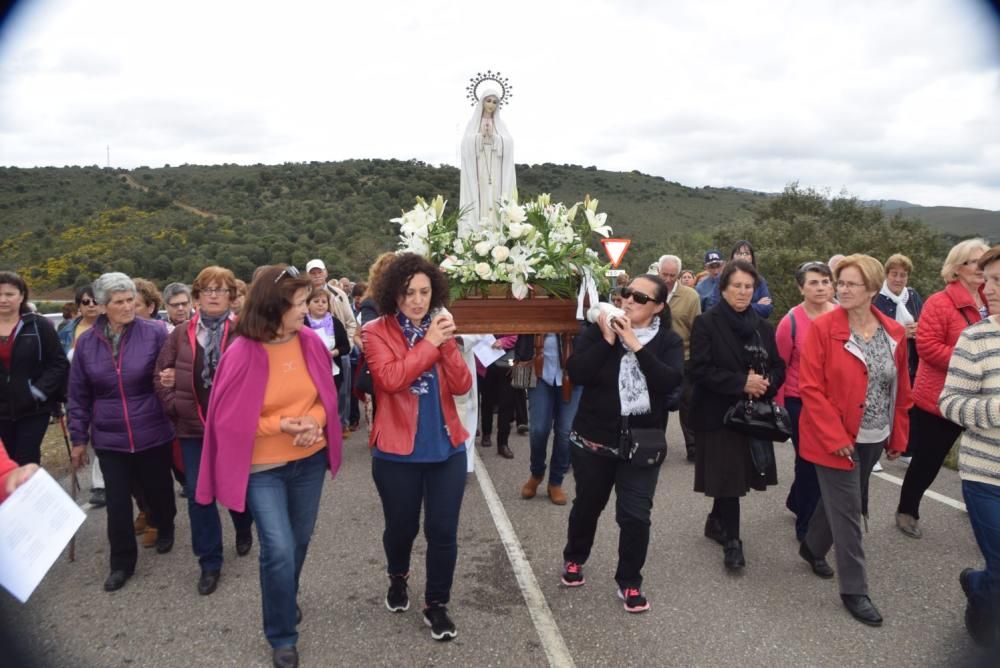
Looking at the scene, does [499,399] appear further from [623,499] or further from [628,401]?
[628,401]

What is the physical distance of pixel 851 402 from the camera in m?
3.82

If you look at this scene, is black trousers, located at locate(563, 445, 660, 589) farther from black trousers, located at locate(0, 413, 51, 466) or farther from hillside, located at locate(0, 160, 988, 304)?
hillside, located at locate(0, 160, 988, 304)

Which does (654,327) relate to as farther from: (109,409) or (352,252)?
(352,252)

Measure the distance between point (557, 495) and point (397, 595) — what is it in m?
2.17

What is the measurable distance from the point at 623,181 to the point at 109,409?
63.0 m

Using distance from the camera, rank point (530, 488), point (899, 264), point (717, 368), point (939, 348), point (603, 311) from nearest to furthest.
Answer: point (603, 311), point (717, 368), point (939, 348), point (530, 488), point (899, 264)

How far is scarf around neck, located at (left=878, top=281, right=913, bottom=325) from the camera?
640 centimetres

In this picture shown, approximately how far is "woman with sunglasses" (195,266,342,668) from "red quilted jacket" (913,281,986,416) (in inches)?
166

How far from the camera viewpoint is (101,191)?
151 feet

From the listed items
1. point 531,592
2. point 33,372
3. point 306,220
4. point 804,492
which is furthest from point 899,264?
point 306,220

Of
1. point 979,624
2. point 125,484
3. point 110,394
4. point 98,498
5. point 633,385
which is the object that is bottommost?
point 98,498

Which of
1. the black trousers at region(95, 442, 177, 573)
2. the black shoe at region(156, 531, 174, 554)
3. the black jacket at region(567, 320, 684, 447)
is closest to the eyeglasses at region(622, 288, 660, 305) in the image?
the black jacket at region(567, 320, 684, 447)

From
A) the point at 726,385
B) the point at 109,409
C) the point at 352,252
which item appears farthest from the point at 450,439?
the point at 352,252

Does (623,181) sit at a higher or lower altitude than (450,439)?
higher
